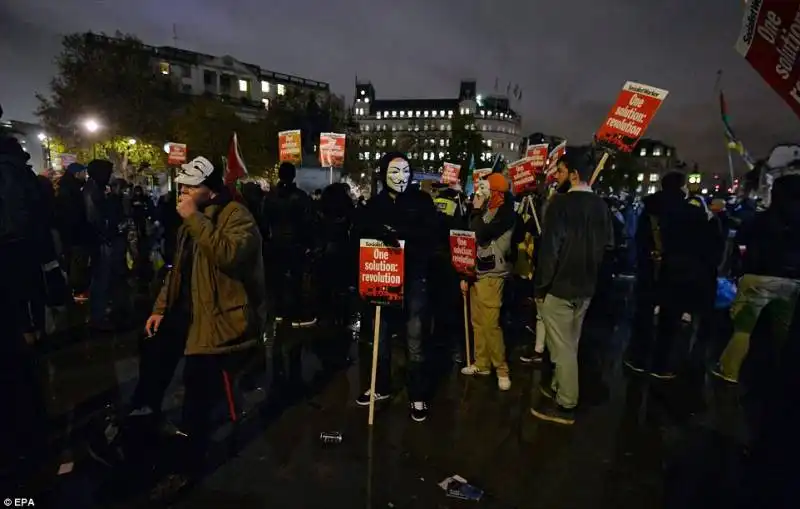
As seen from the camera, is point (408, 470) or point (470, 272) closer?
point (408, 470)

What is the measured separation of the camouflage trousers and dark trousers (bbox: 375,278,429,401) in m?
3.53

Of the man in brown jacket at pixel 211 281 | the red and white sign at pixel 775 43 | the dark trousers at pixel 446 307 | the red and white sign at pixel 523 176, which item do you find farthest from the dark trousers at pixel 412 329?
the red and white sign at pixel 523 176

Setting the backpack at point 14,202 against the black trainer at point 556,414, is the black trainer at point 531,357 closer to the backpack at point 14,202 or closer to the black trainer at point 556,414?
the black trainer at point 556,414

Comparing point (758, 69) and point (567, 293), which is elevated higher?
point (758, 69)

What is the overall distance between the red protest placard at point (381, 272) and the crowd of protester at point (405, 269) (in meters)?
0.16

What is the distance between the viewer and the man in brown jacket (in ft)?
9.79

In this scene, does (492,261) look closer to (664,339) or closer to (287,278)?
(664,339)

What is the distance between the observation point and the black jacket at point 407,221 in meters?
4.34

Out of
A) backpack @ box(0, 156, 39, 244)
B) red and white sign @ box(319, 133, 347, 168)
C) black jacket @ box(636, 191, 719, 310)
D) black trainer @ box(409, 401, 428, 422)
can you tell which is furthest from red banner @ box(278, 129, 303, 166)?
black jacket @ box(636, 191, 719, 310)

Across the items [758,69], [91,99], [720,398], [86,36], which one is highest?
[86,36]

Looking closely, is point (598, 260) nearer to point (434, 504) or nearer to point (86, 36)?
point (434, 504)

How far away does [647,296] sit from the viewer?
7.00 metres

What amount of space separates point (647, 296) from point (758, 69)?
476cm

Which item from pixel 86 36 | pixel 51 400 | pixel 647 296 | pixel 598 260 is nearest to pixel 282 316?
pixel 51 400
